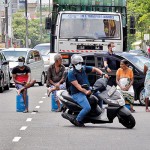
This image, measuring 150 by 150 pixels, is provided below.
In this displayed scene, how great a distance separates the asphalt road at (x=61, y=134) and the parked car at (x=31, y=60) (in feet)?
50.7

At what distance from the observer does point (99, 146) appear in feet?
48.1

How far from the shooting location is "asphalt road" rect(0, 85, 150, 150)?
579 inches

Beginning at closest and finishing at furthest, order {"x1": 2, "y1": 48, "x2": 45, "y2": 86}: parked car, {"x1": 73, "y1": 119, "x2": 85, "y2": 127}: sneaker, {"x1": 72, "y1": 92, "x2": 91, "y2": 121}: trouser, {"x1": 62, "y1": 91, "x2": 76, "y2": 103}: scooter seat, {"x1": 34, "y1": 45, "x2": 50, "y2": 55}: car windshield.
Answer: {"x1": 72, "y1": 92, "x2": 91, "y2": 121}: trouser < {"x1": 73, "y1": 119, "x2": 85, "y2": 127}: sneaker < {"x1": 62, "y1": 91, "x2": 76, "y2": 103}: scooter seat < {"x1": 2, "y1": 48, "x2": 45, "y2": 86}: parked car < {"x1": 34, "y1": 45, "x2": 50, "y2": 55}: car windshield

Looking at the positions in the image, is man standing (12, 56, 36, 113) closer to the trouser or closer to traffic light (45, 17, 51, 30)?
the trouser

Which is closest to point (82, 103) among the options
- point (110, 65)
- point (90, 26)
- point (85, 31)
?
point (110, 65)

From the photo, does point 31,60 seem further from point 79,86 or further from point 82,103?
point 82,103

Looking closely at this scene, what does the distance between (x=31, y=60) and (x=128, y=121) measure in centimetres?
2043

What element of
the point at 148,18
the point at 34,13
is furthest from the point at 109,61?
the point at 34,13

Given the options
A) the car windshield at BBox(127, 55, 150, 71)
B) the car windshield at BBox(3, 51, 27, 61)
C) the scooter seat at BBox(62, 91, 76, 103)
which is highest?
the car windshield at BBox(127, 55, 150, 71)

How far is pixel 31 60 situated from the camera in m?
38.4

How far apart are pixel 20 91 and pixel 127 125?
5.70 meters

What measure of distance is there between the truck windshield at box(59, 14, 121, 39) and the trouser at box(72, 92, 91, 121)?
45.9 ft

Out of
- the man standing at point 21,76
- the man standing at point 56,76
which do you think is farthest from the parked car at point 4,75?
the man standing at point 56,76

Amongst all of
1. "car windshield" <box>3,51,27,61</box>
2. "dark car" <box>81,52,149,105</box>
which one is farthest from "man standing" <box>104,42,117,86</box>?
"car windshield" <box>3,51,27,61</box>
